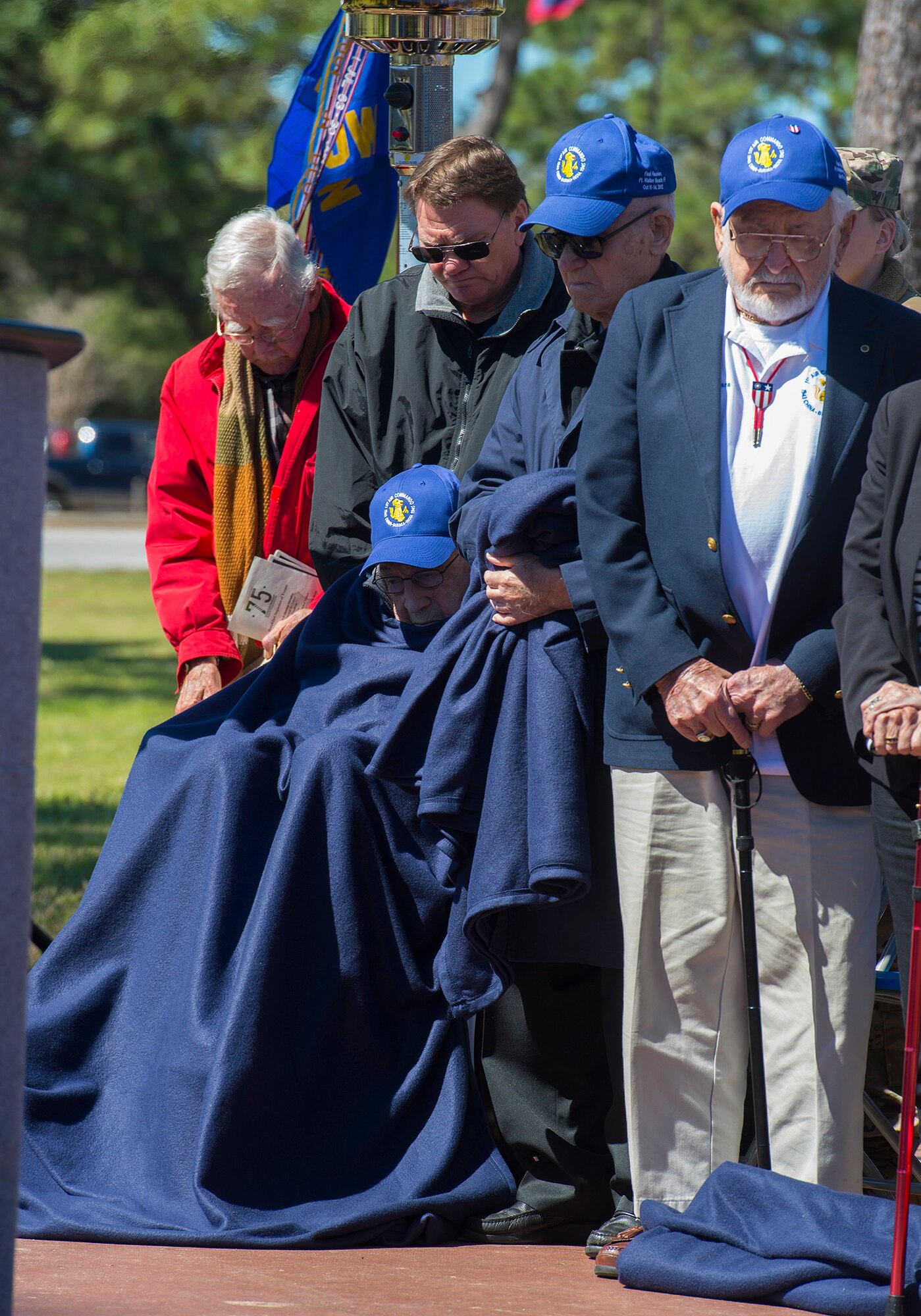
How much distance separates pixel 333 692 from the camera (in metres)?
3.97

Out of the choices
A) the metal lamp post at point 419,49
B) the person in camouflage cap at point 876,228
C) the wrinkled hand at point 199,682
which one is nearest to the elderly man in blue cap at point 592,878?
the person in camouflage cap at point 876,228

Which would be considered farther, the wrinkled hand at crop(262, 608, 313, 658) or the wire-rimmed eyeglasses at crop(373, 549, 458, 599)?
the wrinkled hand at crop(262, 608, 313, 658)

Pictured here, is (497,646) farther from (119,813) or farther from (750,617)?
(119,813)

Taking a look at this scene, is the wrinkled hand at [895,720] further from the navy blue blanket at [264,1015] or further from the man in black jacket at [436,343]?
the man in black jacket at [436,343]

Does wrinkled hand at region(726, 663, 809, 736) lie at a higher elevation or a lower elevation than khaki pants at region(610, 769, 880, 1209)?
higher

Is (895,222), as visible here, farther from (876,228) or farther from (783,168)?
(783,168)

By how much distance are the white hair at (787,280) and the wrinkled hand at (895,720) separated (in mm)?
765

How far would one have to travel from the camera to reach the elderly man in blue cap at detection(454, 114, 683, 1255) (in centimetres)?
345

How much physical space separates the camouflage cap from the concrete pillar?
8.65 feet

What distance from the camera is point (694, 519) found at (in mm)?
3146

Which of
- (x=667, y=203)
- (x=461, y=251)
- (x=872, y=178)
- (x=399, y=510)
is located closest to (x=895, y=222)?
(x=872, y=178)

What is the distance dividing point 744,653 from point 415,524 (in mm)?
933

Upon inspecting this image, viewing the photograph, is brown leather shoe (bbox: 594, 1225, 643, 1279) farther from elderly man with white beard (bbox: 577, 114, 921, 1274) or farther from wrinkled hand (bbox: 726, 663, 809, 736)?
wrinkled hand (bbox: 726, 663, 809, 736)

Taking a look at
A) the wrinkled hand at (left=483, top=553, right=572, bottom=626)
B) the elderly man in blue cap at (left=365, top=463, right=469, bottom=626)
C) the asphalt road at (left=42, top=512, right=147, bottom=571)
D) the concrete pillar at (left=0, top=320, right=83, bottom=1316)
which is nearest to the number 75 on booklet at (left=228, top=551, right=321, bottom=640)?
the elderly man in blue cap at (left=365, top=463, right=469, bottom=626)
